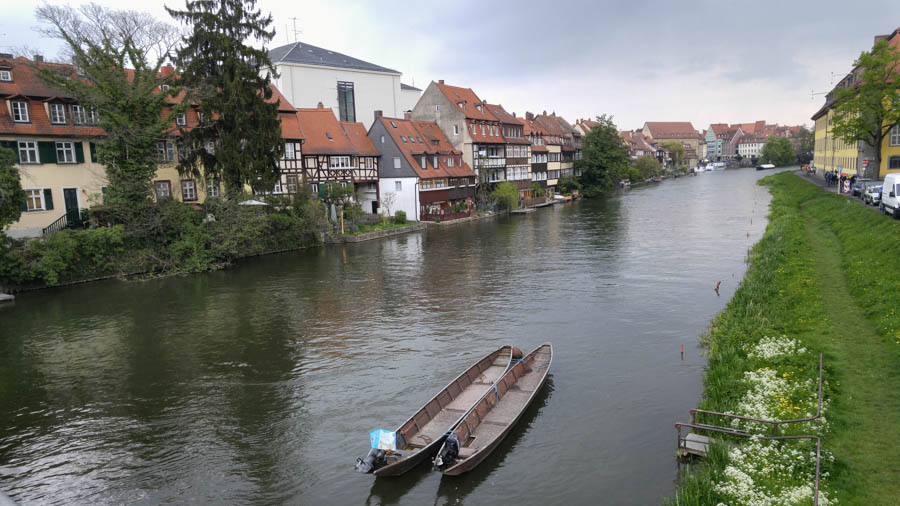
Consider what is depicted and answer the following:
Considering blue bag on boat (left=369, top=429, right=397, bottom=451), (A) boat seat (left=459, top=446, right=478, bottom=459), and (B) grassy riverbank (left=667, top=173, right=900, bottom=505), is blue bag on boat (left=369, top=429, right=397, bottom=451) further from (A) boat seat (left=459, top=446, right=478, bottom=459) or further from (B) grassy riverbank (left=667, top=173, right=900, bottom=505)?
(B) grassy riverbank (left=667, top=173, right=900, bottom=505)

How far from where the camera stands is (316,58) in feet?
216

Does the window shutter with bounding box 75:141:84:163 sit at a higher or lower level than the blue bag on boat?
higher

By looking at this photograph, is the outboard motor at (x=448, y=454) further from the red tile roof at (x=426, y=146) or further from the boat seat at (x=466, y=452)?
the red tile roof at (x=426, y=146)

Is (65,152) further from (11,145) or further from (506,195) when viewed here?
(506,195)

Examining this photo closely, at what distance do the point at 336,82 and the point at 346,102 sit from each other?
8.51 feet

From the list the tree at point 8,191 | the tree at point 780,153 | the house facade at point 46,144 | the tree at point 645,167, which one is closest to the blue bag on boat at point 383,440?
the tree at point 8,191

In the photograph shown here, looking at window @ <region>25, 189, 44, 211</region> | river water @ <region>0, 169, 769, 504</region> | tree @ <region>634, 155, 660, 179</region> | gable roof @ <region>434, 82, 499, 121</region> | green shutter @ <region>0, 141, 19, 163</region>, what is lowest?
river water @ <region>0, 169, 769, 504</region>

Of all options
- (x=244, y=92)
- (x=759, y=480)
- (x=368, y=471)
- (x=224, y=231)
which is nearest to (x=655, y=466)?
(x=759, y=480)

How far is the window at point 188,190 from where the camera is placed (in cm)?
3997

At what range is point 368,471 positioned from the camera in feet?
37.4

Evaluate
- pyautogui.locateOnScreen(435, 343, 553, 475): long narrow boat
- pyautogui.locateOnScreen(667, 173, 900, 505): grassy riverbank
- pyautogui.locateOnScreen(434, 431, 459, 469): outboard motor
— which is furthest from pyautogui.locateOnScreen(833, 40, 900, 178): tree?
pyautogui.locateOnScreen(434, 431, 459, 469): outboard motor

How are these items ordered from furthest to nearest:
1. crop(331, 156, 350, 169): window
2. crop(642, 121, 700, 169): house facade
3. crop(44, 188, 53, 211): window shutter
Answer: crop(642, 121, 700, 169): house facade → crop(331, 156, 350, 169): window → crop(44, 188, 53, 211): window shutter

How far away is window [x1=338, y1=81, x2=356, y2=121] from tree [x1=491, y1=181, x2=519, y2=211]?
19105 mm

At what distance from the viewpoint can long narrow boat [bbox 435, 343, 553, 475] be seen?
11.6 metres
